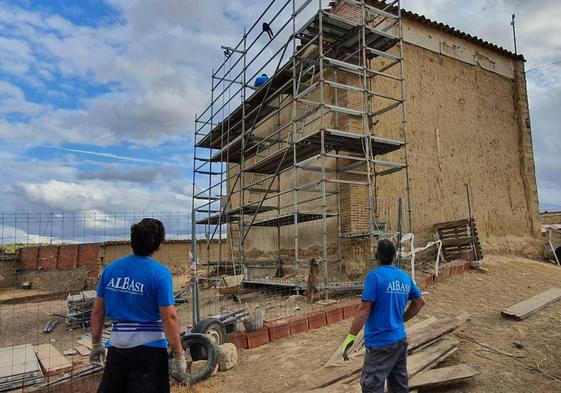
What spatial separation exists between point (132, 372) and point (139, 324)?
312 mm

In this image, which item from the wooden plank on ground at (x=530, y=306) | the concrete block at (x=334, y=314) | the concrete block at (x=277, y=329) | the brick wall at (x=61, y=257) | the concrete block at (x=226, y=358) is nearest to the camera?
the concrete block at (x=226, y=358)

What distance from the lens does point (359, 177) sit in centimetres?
990

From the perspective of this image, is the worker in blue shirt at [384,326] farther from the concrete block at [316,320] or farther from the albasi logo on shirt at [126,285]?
the concrete block at [316,320]

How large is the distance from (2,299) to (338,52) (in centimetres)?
1587

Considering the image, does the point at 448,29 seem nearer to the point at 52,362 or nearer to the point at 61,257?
the point at 52,362

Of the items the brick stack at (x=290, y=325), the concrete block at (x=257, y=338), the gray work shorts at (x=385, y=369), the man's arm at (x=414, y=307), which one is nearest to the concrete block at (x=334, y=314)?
the brick stack at (x=290, y=325)

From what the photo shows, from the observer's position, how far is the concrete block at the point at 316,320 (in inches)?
253

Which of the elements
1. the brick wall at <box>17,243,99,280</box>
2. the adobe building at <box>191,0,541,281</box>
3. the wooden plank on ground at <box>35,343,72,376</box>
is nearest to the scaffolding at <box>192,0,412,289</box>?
the adobe building at <box>191,0,541,281</box>

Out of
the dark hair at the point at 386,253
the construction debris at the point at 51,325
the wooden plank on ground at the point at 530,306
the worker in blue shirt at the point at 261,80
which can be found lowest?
the construction debris at the point at 51,325

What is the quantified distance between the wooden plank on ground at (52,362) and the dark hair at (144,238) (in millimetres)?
3290

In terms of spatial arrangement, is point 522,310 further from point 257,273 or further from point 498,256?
point 257,273

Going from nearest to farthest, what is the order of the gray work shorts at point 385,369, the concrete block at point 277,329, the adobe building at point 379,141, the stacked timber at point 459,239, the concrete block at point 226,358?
the gray work shorts at point 385,369 → the concrete block at point 226,358 → the concrete block at point 277,329 → the adobe building at point 379,141 → the stacked timber at point 459,239

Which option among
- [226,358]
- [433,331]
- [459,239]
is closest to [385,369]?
[433,331]

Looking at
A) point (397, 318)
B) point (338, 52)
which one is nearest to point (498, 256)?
point (338, 52)
